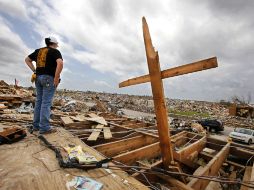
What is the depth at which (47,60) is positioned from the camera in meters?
3.65

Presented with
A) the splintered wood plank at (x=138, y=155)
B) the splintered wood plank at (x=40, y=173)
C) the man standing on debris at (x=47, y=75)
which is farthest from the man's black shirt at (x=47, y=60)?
the splintered wood plank at (x=138, y=155)

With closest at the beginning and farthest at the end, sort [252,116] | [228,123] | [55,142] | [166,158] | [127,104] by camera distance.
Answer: [166,158], [55,142], [228,123], [252,116], [127,104]

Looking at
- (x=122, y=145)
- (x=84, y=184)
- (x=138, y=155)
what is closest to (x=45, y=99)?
(x=122, y=145)

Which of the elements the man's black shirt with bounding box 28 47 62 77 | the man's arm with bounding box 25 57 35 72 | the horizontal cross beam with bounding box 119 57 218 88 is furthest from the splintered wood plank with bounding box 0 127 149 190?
the man's arm with bounding box 25 57 35 72

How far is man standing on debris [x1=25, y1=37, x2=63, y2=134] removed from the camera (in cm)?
354

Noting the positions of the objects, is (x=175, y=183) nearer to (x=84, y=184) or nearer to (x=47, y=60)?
(x=84, y=184)

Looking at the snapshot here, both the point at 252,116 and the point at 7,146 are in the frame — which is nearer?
the point at 7,146

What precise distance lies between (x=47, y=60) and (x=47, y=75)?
1.05ft

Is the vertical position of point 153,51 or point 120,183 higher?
point 153,51

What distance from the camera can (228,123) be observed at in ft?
98.0

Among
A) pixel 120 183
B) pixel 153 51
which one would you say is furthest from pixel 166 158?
pixel 153 51

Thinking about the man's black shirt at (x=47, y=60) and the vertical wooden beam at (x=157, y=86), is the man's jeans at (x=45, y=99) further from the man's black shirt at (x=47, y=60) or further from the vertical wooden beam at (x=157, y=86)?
the vertical wooden beam at (x=157, y=86)

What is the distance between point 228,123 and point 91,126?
102ft

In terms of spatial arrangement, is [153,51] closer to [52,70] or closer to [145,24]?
[145,24]
